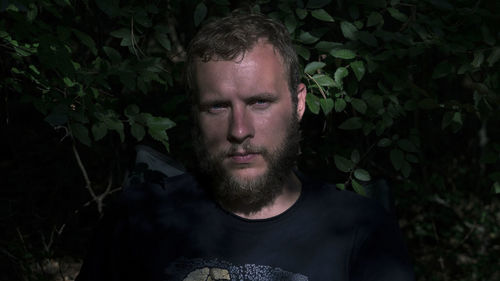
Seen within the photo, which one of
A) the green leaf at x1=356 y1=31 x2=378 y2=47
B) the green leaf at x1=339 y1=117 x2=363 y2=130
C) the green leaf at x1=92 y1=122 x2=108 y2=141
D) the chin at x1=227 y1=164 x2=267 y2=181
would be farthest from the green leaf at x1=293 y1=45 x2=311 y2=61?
the green leaf at x1=92 y1=122 x2=108 y2=141

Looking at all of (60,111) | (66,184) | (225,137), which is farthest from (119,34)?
(66,184)

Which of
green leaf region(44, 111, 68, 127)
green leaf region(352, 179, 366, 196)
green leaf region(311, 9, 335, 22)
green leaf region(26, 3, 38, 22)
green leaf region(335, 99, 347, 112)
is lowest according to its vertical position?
green leaf region(352, 179, 366, 196)

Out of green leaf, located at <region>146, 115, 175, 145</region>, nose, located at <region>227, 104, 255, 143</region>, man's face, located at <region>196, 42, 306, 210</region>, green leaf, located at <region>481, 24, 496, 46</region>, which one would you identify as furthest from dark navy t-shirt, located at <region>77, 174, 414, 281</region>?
green leaf, located at <region>481, 24, 496, 46</region>

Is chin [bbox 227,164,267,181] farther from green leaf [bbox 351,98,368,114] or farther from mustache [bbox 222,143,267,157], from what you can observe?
green leaf [bbox 351,98,368,114]

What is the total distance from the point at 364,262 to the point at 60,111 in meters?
1.30

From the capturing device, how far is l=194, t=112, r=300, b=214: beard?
2.13 m

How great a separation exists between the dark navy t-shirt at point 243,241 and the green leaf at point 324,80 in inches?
17.9

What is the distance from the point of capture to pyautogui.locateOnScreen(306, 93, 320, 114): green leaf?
243 cm

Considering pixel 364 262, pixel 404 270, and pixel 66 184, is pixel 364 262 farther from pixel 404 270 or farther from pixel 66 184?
pixel 66 184

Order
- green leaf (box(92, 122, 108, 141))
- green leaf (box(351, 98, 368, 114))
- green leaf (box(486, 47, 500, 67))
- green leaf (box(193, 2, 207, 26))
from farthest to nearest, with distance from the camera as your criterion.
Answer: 1. green leaf (box(351, 98, 368, 114))
2. green leaf (box(193, 2, 207, 26))
3. green leaf (box(486, 47, 500, 67))
4. green leaf (box(92, 122, 108, 141))

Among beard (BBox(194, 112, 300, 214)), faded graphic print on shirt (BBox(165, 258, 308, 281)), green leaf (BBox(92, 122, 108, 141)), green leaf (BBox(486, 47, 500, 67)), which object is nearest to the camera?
faded graphic print on shirt (BBox(165, 258, 308, 281))

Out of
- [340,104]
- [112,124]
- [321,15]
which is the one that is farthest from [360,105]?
[112,124]

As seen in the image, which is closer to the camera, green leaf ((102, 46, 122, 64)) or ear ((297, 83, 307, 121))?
ear ((297, 83, 307, 121))

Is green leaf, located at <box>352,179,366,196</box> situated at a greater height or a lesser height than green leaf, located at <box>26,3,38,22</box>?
lesser
